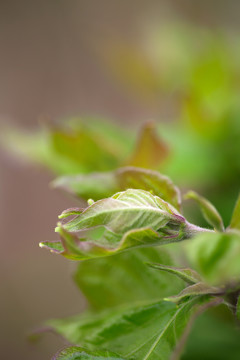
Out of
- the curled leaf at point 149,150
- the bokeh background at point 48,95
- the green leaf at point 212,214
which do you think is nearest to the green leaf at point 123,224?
the green leaf at point 212,214

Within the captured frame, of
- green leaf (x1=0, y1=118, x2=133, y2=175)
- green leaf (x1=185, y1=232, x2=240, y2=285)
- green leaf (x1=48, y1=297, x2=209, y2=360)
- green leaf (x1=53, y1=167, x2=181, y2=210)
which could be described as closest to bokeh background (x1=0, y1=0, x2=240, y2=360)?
green leaf (x1=0, y1=118, x2=133, y2=175)

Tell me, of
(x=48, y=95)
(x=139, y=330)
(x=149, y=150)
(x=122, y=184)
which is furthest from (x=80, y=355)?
(x=48, y=95)

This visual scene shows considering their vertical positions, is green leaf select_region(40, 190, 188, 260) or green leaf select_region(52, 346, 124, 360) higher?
green leaf select_region(40, 190, 188, 260)

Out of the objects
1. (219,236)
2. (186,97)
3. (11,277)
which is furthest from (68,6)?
(219,236)

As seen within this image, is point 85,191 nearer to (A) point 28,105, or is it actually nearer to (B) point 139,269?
(B) point 139,269

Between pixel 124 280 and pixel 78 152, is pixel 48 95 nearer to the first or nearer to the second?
pixel 78 152

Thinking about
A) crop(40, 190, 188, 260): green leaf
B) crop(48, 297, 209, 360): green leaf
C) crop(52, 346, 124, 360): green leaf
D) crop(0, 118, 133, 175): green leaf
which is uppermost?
crop(0, 118, 133, 175): green leaf

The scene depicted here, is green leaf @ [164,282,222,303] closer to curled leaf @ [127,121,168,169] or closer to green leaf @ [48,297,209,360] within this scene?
green leaf @ [48,297,209,360]
